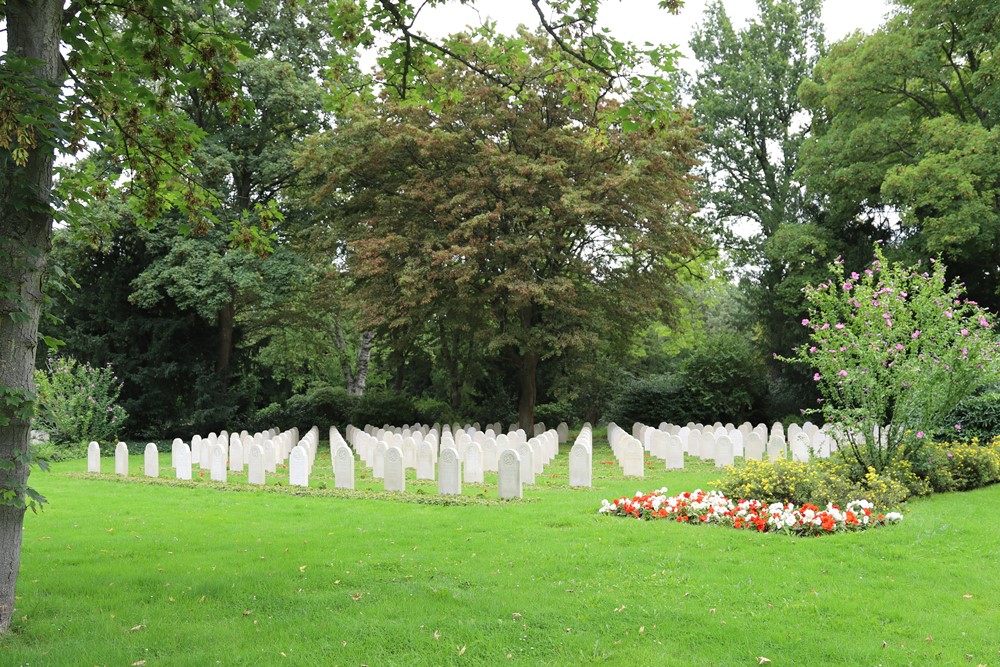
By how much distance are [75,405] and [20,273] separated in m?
17.2

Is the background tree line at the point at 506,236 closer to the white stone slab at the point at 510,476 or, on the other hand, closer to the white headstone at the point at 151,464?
the white headstone at the point at 151,464

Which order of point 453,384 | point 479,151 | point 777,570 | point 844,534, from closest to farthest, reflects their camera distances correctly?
point 777,570, point 844,534, point 479,151, point 453,384

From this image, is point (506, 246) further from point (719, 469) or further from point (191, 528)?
point (191, 528)

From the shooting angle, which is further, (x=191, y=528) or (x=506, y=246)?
(x=506, y=246)

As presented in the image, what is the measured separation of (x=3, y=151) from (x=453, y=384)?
20.5 meters

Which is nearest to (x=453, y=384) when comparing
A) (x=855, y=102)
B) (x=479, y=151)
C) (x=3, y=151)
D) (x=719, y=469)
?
(x=479, y=151)

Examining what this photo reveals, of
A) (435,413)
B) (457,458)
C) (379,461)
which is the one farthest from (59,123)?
(435,413)

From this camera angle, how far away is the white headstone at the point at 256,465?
1327cm

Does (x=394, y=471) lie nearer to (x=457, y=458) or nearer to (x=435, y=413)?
(x=457, y=458)

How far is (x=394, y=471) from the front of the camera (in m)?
12.0

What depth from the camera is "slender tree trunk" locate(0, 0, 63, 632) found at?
492cm

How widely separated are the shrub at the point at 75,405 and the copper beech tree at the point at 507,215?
25.9 feet

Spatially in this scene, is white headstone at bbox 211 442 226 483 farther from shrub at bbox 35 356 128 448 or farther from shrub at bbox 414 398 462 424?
shrub at bbox 414 398 462 424

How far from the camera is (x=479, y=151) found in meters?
19.6
